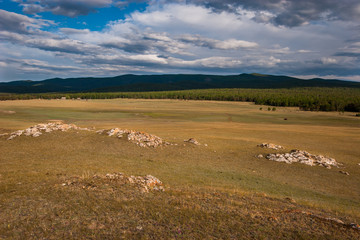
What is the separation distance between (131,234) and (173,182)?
31.7 feet

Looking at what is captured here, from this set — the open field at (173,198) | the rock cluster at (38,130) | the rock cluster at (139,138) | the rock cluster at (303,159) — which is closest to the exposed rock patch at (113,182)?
the open field at (173,198)

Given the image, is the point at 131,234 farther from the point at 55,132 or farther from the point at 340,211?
the point at 55,132

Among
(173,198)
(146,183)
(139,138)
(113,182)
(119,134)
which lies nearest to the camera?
(173,198)

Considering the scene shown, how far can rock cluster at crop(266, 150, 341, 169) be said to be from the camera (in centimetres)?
2785

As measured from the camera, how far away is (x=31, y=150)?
27.8 metres

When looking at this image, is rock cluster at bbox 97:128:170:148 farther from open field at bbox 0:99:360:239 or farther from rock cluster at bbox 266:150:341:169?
rock cluster at bbox 266:150:341:169

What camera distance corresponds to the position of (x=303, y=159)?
28.7m

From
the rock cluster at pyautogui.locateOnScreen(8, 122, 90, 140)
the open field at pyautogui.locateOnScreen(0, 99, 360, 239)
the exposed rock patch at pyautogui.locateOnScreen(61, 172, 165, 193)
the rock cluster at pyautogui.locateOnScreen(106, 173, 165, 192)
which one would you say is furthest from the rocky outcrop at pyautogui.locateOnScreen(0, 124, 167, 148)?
the exposed rock patch at pyautogui.locateOnScreen(61, 172, 165, 193)

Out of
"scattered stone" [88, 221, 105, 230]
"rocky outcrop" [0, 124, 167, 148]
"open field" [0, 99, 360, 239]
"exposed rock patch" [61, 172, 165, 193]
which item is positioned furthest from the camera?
"rocky outcrop" [0, 124, 167, 148]

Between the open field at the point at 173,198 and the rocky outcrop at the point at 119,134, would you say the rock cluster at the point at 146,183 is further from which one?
the rocky outcrop at the point at 119,134

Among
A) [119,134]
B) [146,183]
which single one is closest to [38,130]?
[119,134]

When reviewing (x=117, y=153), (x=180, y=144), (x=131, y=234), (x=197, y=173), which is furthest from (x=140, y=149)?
(x=131, y=234)

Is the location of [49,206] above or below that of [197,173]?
above

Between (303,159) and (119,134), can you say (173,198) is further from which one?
(119,134)
